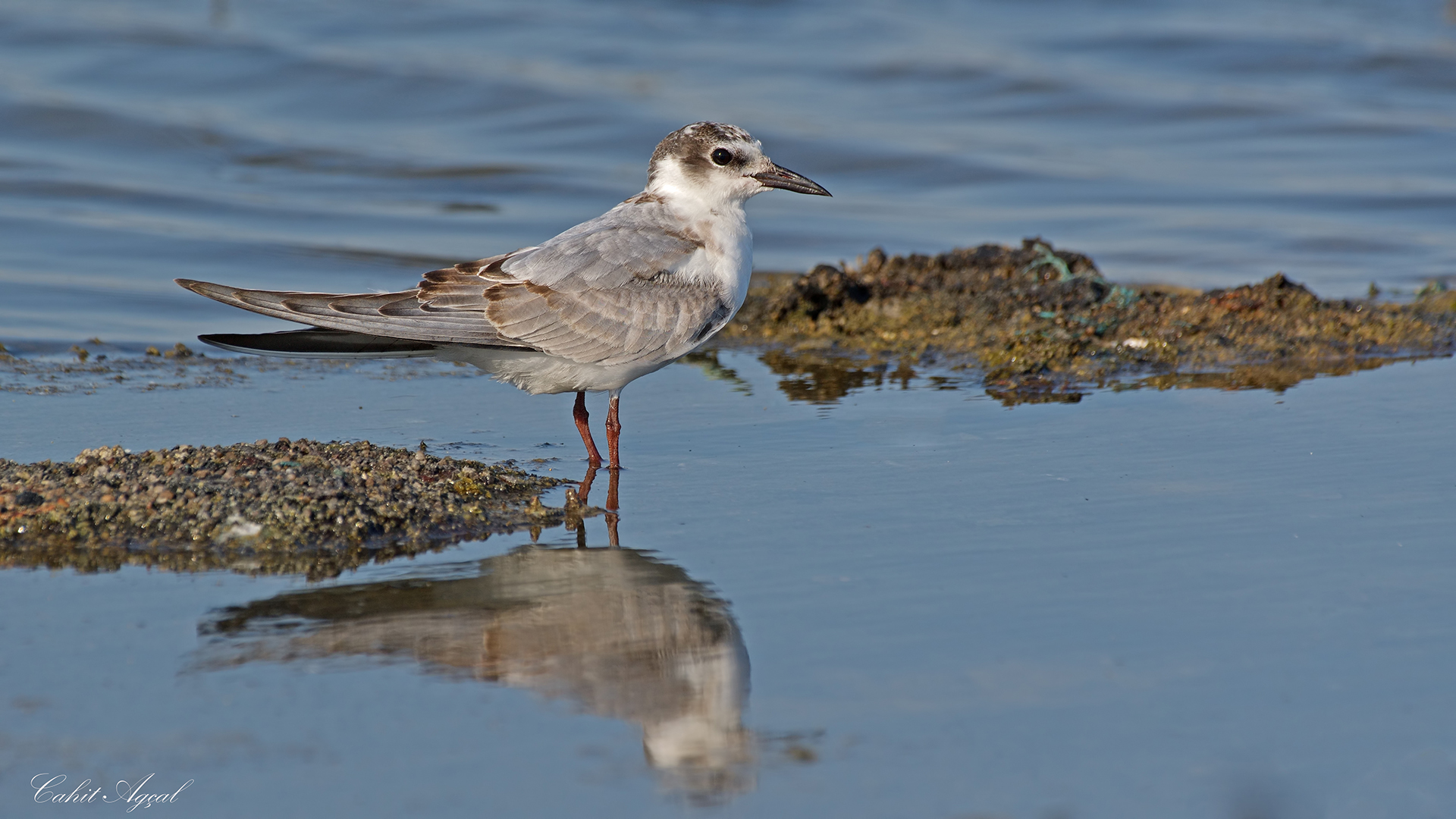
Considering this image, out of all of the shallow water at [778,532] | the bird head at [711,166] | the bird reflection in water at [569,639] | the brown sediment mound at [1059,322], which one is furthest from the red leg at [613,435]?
the brown sediment mound at [1059,322]

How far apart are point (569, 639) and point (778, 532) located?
1025 mm

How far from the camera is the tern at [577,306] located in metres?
5.24

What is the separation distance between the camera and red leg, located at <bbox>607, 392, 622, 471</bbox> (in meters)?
5.45

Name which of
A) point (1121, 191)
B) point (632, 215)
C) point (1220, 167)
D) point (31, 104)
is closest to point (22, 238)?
point (31, 104)

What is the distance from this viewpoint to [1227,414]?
5.95 m

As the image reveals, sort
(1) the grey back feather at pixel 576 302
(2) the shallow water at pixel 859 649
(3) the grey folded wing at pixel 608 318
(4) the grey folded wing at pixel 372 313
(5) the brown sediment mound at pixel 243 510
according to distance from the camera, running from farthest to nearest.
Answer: (3) the grey folded wing at pixel 608 318 < (1) the grey back feather at pixel 576 302 < (4) the grey folded wing at pixel 372 313 < (5) the brown sediment mound at pixel 243 510 < (2) the shallow water at pixel 859 649

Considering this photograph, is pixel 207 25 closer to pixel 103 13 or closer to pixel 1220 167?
pixel 103 13

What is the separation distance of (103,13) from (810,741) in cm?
1471

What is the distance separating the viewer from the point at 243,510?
4375 mm

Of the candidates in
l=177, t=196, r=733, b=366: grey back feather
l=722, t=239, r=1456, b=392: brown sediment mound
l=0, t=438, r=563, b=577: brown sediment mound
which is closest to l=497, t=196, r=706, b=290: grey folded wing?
l=177, t=196, r=733, b=366: grey back feather

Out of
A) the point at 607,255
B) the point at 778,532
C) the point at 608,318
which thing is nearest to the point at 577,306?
the point at 608,318

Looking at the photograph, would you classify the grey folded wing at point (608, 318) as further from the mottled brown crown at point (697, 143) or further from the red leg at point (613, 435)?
the mottled brown crown at point (697, 143)

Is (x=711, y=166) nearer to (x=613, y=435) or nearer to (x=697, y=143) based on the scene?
(x=697, y=143)

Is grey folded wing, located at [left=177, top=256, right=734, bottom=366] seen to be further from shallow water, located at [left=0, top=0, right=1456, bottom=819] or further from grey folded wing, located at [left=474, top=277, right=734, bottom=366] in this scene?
shallow water, located at [left=0, top=0, right=1456, bottom=819]
